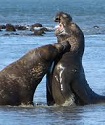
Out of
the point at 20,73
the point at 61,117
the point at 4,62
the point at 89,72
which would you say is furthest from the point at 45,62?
the point at 4,62

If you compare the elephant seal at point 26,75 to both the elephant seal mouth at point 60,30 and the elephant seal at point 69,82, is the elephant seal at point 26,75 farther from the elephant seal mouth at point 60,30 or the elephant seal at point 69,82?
the elephant seal mouth at point 60,30

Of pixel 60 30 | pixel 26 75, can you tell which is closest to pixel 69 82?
pixel 26 75

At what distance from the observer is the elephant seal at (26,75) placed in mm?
16359

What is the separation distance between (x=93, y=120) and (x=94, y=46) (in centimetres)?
1826

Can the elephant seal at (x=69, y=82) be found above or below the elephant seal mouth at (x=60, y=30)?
below

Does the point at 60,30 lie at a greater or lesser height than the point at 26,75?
greater

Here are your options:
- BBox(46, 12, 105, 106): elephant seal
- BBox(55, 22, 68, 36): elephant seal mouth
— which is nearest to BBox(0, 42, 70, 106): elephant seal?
BBox(46, 12, 105, 106): elephant seal

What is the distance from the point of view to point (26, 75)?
54.1 feet

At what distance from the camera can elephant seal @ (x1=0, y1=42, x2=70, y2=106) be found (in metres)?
16.4

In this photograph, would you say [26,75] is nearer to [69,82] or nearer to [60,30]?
[69,82]

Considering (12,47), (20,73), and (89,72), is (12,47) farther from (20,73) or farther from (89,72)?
(20,73)

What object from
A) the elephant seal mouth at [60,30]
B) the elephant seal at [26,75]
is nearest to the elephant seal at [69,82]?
the elephant seal mouth at [60,30]

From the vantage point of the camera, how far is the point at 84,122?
563 inches

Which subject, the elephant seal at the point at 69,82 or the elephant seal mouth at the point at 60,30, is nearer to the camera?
the elephant seal at the point at 69,82
